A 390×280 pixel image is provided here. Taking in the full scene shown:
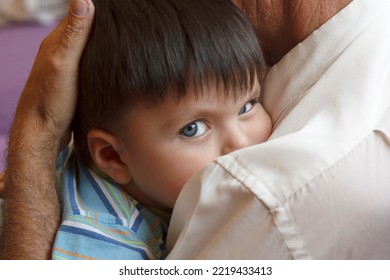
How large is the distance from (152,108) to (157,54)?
0.29 ft

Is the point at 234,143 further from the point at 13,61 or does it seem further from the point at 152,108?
the point at 13,61

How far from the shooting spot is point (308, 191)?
31.4 inches

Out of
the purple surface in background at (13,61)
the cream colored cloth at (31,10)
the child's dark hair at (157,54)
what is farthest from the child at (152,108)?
the cream colored cloth at (31,10)

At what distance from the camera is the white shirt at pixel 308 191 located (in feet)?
2.62

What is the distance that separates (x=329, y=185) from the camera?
0.80 meters

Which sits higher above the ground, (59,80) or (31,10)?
(59,80)

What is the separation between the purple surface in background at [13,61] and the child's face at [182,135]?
738 millimetres

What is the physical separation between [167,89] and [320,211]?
0.32m

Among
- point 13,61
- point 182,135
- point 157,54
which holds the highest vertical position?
point 157,54

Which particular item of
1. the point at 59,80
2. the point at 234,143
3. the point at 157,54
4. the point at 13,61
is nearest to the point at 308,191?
the point at 234,143

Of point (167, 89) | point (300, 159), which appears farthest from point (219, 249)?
point (167, 89)

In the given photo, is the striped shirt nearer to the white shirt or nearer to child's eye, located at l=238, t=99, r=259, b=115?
the white shirt

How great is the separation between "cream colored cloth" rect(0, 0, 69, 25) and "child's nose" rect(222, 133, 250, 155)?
5.18ft

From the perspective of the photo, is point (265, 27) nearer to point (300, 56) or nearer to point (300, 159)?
point (300, 56)
